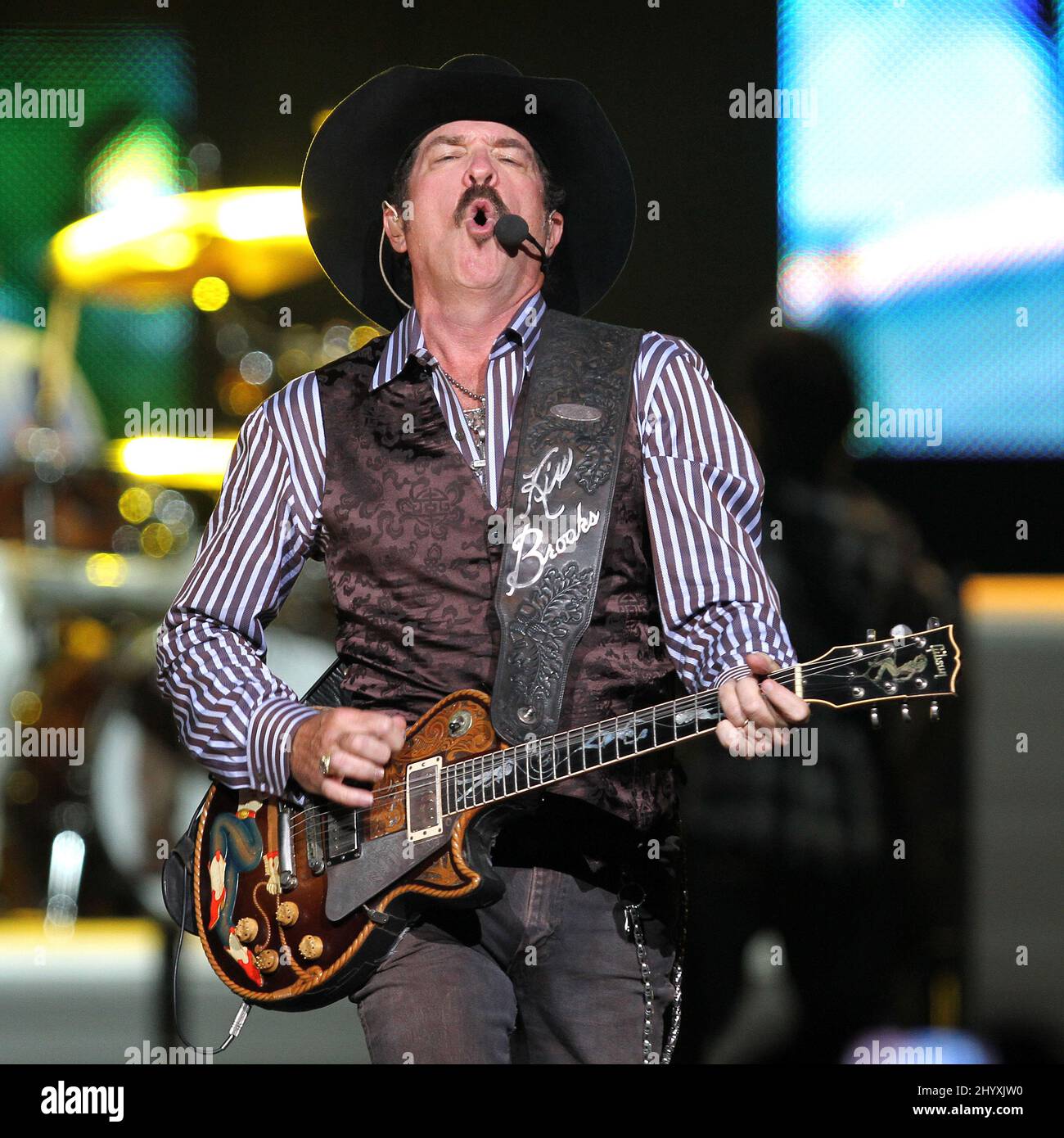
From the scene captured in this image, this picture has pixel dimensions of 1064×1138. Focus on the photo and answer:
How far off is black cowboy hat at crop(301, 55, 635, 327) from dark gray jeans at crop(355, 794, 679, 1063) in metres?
1.28

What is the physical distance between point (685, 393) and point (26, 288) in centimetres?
252

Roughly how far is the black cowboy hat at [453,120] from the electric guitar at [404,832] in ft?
3.81

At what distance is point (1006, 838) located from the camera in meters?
4.23

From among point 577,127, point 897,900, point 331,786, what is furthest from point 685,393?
point 897,900

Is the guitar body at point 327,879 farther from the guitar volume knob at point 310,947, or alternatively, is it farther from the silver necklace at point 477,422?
the silver necklace at point 477,422

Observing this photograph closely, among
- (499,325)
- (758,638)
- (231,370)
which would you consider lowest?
(758,638)

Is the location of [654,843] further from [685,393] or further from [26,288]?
[26,288]

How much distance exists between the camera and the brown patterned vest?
9.26 feet

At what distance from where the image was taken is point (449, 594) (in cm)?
289

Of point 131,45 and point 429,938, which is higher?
point 131,45

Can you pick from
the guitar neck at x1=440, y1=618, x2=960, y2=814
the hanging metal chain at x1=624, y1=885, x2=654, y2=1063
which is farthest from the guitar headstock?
the hanging metal chain at x1=624, y1=885, x2=654, y2=1063

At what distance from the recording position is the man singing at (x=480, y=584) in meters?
2.73

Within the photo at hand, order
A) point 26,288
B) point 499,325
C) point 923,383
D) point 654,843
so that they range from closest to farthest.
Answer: point 654,843 → point 499,325 → point 923,383 → point 26,288

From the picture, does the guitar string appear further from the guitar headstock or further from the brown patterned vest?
the brown patterned vest
